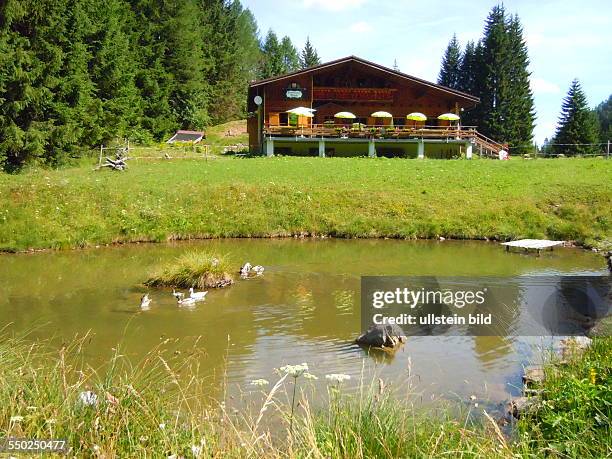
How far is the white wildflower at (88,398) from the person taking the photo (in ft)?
16.3

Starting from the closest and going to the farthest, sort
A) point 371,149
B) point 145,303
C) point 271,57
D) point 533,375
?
point 533,375
point 145,303
point 371,149
point 271,57

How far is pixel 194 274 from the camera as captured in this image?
15.1m

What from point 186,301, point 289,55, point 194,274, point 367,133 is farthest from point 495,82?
point 186,301

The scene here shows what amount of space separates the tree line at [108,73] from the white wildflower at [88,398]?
29.7m

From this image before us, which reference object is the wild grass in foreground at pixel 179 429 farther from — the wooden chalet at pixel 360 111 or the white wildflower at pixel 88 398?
the wooden chalet at pixel 360 111

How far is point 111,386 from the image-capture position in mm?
5152

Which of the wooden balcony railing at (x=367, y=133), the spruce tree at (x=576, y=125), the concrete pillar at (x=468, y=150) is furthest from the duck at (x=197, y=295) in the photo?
the spruce tree at (x=576, y=125)

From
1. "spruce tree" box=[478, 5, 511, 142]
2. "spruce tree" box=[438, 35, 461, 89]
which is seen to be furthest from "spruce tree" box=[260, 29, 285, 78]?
"spruce tree" box=[478, 5, 511, 142]

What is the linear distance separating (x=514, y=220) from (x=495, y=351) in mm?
16101

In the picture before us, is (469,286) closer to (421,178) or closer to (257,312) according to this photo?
(257,312)

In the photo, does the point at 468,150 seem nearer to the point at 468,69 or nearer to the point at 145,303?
the point at 145,303

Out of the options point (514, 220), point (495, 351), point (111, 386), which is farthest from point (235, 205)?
point (111, 386)

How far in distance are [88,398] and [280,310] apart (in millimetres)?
8053

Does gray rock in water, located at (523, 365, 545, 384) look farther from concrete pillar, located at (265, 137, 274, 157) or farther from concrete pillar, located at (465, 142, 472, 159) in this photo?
concrete pillar, located at (465, 142, 472, 159)
